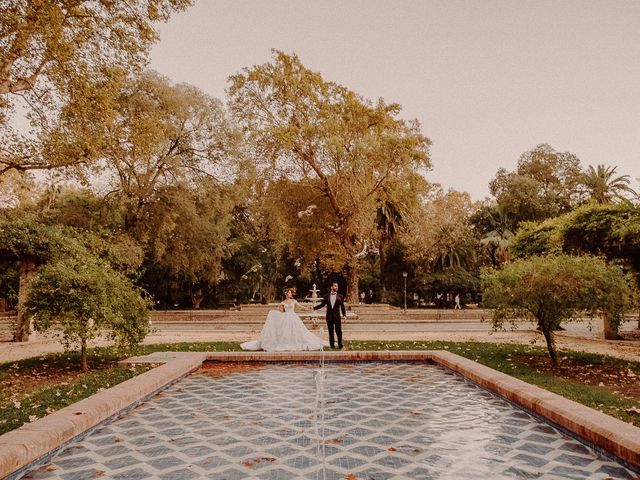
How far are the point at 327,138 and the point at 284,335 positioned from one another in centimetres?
1591

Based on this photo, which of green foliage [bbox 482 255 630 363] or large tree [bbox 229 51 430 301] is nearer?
green foliage [bbox 482 255 630 363]

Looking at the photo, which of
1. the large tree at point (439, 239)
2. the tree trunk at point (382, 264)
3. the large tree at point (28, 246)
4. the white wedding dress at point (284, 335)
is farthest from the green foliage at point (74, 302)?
the tree trunk at point (382, 264)

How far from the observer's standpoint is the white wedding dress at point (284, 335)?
42.9 feet

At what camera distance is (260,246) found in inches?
1588

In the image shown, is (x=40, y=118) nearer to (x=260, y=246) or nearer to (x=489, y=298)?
(x=489, y=298)

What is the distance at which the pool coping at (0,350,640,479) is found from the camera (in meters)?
4.47

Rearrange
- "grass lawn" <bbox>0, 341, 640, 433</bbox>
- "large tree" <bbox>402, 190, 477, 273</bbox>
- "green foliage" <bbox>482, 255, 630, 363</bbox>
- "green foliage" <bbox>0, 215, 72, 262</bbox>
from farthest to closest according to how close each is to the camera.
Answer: "large tree" <bbox>402, 190, 477, 273</bbox> → "green foliage" <bbox>0, 215, 72, 262</bbox> → "green foliage" <bbox>482, 255, 630, 363</bbox> → "grass lawn" <bbox>0, 341, 640, 433</bbox>

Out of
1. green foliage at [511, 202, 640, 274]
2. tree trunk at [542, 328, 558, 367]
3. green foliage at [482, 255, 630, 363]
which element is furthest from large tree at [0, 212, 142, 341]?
green foliage at [511, 202, 640, 274]

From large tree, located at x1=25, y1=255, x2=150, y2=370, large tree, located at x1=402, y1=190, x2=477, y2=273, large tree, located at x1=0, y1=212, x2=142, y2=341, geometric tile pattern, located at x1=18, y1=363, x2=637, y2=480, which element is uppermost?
large tree, located at x1=402, y1=190, x2=477, y2=273

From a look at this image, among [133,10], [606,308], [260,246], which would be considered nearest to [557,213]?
[260,246]

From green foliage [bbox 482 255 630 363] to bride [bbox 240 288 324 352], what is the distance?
5129 millimetres

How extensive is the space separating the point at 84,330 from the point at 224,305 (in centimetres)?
3376

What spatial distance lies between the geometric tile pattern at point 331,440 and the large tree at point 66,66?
795 centimetres

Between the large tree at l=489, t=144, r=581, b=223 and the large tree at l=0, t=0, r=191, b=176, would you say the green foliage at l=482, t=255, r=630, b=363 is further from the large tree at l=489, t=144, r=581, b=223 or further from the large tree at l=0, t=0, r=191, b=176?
the large tree at l=489, t=144, r=581, b=223
